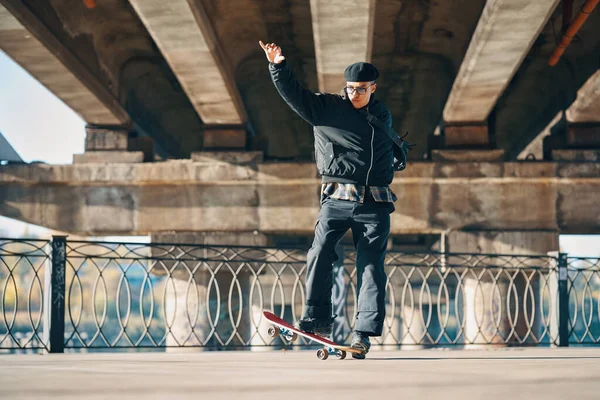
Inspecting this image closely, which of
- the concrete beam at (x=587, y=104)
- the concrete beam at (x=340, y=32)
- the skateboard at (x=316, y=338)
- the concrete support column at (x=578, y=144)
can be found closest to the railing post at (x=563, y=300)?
the concrete beam at (x=587, y=104)

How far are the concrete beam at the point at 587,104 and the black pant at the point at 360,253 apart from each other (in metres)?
9.03

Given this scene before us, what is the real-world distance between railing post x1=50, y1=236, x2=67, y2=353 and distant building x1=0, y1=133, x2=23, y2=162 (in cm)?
745

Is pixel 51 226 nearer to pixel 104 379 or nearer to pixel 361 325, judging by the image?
pixel 361 325

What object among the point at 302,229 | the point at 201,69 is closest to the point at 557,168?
the point at 302,229

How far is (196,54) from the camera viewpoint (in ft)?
41.3

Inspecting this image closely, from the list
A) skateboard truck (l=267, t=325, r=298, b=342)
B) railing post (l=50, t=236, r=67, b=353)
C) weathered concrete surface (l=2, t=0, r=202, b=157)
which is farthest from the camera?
weathered concrete surface (l=2, t=0, r=202, b=157)

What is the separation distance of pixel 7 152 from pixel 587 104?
36.3 ft

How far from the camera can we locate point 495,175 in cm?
1557

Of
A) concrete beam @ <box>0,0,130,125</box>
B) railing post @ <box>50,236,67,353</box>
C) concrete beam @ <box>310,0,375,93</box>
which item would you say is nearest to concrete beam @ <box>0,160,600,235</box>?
concrete beam @ <box>0,0,130,125</box>

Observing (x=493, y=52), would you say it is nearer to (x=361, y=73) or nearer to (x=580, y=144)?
(x=580, y=144)

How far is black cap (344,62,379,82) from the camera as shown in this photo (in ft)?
18.7

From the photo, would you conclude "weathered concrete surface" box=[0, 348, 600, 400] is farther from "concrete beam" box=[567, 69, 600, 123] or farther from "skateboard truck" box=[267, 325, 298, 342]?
"concrete beam" box=[567, 69, 600, 123]

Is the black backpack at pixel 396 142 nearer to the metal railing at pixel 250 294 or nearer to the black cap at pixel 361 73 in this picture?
the black cap at pixel 361 73

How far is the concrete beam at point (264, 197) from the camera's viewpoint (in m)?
15.6
